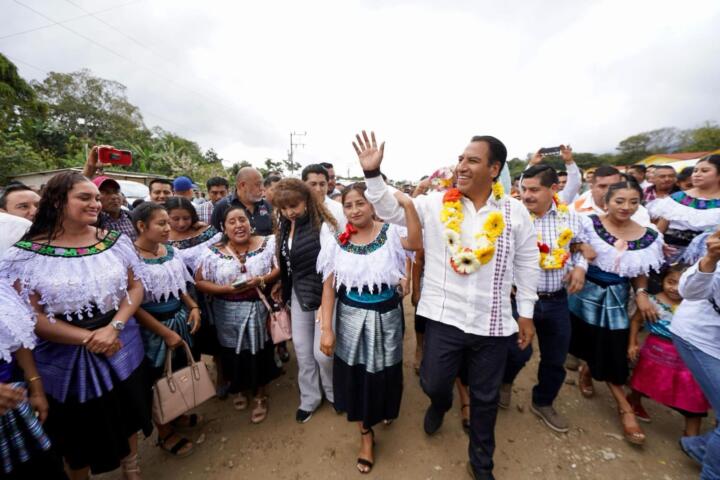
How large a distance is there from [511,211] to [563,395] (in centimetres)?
232

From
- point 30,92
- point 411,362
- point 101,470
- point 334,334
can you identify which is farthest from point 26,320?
point 30,92

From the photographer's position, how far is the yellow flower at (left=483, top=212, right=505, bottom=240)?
6.24 feet

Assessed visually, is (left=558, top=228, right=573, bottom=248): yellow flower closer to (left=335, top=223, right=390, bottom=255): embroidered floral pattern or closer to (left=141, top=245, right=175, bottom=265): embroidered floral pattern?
(left=335, top=223, right=390, bottom=255): embroidered floral pattern

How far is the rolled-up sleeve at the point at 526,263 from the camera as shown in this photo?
2012 millimetres

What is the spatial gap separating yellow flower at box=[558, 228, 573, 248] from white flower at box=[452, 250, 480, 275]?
1132 millimetres

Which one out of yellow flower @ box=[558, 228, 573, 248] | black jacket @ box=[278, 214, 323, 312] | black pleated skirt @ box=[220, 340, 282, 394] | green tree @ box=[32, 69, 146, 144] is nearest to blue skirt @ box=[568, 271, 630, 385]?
yellow flower @ box=[558, 228, 573, 248]

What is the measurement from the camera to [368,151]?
1812 mm

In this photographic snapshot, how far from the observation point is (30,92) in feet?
51.8

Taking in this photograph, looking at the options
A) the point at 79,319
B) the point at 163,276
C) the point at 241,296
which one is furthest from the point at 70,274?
the point at 241,296

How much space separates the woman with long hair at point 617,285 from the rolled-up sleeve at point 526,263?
98 centimetres

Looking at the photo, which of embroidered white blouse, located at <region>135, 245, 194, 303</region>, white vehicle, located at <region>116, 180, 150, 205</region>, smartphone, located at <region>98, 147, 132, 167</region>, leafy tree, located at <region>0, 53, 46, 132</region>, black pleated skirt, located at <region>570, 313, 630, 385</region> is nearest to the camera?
embroidered white blouse, located at <region>135, 245, 194, 303</region>

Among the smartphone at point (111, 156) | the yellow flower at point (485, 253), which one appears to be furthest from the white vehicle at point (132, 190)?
the yellow flower at point (485, 253)

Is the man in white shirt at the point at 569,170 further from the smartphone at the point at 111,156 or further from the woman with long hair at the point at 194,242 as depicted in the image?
the smartphone at the point at 111,156

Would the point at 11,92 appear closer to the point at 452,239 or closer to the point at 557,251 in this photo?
the point at 452,239
